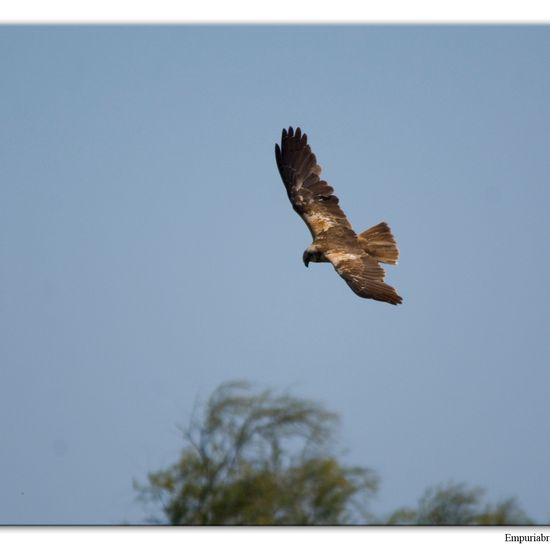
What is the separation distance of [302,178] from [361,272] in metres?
1.82

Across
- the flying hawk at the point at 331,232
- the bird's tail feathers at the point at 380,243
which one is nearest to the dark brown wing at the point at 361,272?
the flying hawk at the point at 331,232

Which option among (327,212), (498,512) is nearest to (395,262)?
(327,212)

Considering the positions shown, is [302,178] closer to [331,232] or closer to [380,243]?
[331,232]

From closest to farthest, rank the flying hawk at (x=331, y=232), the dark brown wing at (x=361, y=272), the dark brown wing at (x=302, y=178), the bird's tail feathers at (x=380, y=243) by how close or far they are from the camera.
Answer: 1. the dark brown wing at (x=361, y=272)
2. the flying hawk at (x=331, y=232)
3. the bird's tail feathers at (x=380, y=243)
4. the dark brown wing at (x=302, y=178)

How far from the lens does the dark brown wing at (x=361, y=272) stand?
15.1 meters

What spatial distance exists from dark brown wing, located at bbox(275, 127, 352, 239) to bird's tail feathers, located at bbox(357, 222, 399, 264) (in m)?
0.58

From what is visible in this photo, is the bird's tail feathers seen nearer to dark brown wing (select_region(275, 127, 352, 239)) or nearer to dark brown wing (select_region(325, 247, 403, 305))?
dark brown wing (select_region(325, 247, 403, 305))

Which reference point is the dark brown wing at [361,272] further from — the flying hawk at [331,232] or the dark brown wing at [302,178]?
the dark brown wing at [302,178]

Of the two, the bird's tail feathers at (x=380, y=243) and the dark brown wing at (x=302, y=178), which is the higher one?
the dark brown wing at (x=302, y=178)

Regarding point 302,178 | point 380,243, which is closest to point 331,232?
point 380,243
